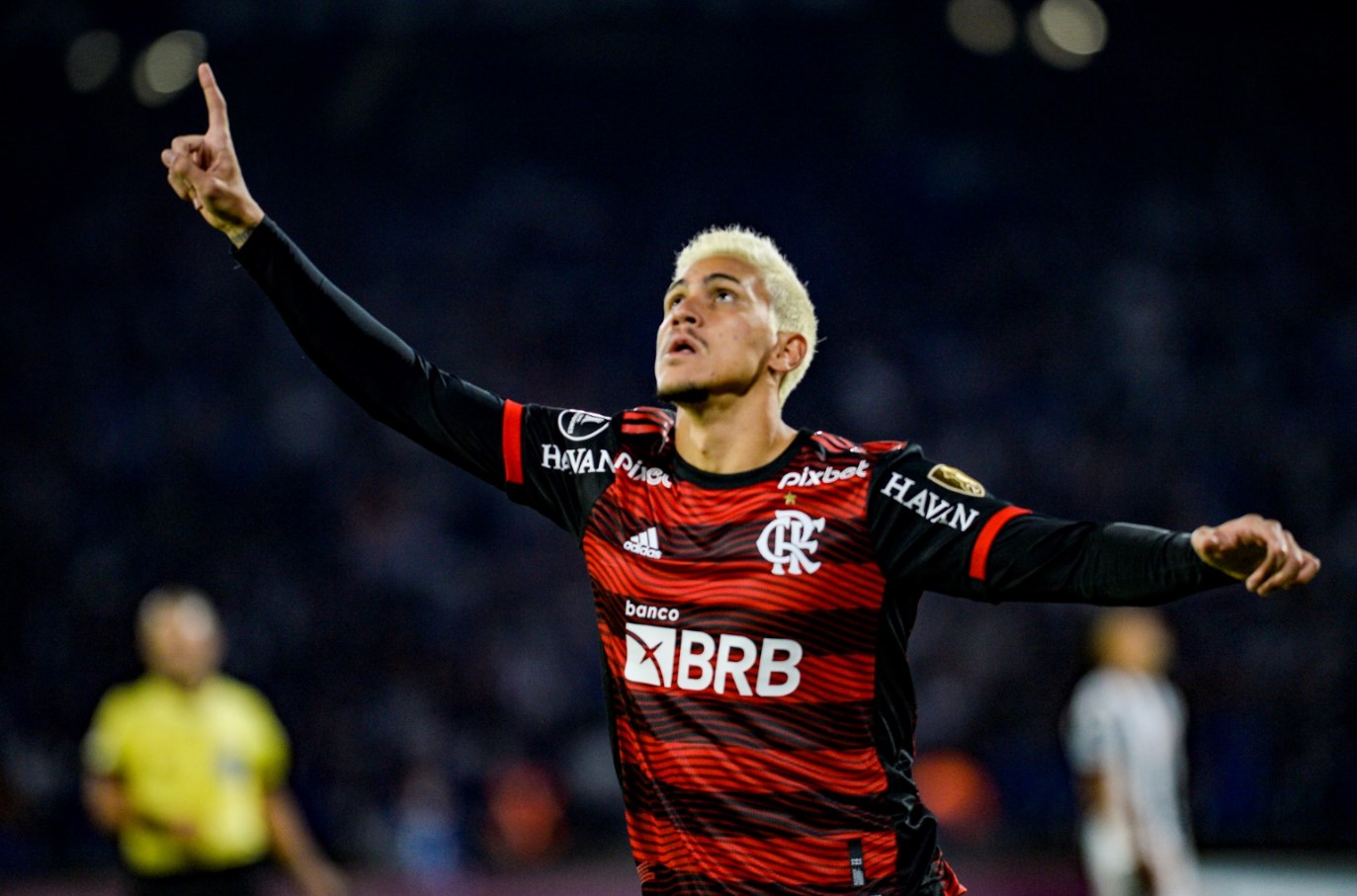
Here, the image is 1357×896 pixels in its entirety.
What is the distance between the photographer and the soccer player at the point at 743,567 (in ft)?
10.1

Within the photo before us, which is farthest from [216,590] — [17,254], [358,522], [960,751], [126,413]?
[960,751]

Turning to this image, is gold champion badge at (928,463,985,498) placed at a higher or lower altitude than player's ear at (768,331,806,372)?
lower

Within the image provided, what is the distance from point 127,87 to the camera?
Answer: 16078 mm

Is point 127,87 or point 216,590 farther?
point 127,87

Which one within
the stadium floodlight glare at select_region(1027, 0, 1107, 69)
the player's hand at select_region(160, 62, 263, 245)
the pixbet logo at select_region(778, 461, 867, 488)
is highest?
the stadium floodlight glare at select_region(1027, 0, 1107, 69)

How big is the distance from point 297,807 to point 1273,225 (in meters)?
11.5

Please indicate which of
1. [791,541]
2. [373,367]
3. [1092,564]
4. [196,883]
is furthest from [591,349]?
[1092,564]

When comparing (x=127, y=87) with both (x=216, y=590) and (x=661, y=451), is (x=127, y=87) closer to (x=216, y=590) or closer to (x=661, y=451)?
(x=216, y=590)

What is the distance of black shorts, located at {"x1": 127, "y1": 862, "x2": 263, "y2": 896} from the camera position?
652 cm

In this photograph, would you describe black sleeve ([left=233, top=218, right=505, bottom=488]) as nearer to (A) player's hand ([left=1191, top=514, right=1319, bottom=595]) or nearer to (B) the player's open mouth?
(B) the player's open mouth

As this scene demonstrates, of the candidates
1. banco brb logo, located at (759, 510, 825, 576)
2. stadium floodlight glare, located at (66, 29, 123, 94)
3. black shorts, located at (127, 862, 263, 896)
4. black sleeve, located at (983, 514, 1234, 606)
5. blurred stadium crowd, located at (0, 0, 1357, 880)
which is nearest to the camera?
black sleeve, located at (983, 514, 1234, 606)

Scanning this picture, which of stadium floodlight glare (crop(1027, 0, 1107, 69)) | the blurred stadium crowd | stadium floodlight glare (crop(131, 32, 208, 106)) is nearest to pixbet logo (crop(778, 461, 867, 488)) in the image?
the blurred stadium crowd

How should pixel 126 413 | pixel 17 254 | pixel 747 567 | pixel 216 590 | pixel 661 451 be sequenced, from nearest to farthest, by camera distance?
1. pixel 747 567
2. pixel 661 451
3. pixel 216 590
4. pixel 126 413
5. pixel 17 254

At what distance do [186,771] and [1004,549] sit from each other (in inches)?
189
